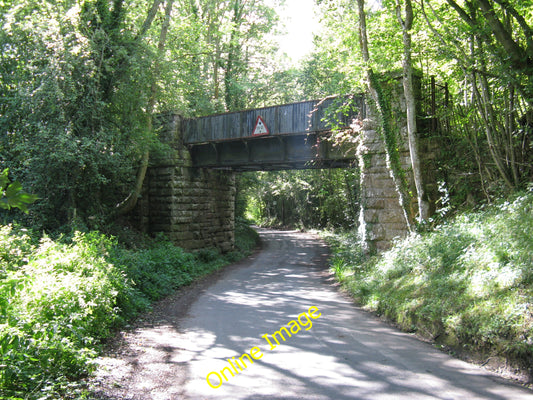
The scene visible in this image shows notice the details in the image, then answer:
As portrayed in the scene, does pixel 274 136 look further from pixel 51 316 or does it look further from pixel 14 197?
pixel 14 197

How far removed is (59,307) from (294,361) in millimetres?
3312

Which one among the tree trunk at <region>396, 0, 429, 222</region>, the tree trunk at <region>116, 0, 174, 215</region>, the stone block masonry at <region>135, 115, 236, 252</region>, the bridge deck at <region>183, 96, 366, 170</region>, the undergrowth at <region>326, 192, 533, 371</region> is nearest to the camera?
the undergrowth at <region>326, 192, 533, 371</region>

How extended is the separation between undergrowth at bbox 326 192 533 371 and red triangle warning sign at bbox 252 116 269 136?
290 inches

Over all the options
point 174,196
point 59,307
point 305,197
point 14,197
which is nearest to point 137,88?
point 174,196

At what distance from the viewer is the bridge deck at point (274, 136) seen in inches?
530

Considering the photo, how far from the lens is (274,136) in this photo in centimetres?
1493

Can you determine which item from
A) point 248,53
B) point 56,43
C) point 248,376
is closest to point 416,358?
point 248,376

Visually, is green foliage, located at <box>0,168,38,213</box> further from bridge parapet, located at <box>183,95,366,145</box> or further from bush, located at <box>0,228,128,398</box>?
bridge parapet, located at <box>183,95,366,145</box>

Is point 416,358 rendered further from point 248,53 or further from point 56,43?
point 248,53

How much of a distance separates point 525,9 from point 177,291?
35.0 feet

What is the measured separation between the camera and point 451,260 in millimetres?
7152

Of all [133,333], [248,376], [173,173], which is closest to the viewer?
[248,376]

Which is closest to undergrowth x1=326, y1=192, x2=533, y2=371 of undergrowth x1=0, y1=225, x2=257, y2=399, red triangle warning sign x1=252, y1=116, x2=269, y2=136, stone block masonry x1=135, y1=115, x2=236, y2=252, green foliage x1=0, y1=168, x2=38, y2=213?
undergrowth x1=0, y1=225, x2=257, y2=399

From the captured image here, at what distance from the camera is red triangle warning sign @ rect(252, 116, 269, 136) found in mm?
14750
